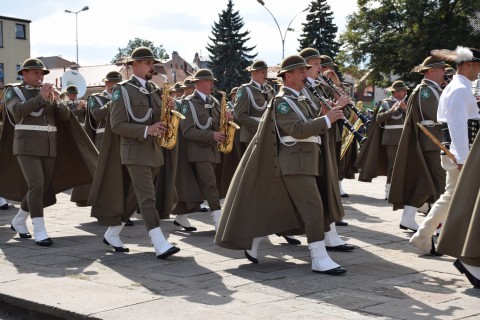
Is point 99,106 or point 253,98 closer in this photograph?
point 253,98

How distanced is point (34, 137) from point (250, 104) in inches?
113

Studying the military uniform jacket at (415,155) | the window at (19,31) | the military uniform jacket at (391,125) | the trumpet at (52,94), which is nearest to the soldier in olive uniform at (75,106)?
the trumpet at (52,94)

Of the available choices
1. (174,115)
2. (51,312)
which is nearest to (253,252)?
(174,115)

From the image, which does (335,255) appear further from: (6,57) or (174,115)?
(6,57)

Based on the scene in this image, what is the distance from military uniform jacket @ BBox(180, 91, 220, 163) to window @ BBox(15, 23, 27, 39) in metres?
66.0

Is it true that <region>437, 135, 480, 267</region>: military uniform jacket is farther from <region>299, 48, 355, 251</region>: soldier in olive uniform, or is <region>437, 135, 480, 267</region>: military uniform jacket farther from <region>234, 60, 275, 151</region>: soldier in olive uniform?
<region>234, 60, 275, 151</region>: soldier in olive uniform

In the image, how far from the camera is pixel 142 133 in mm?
8312

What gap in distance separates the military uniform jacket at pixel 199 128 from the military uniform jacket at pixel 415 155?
Result: 2.28 meters

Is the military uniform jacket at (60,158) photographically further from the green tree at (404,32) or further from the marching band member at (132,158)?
the green tree at (404,32)

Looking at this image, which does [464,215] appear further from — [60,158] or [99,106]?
[99,106]

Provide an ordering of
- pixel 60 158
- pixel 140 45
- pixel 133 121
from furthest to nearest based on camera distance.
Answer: pixel 140 45 < pixel 60 158 < pixel 133 121

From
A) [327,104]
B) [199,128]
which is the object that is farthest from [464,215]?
[199,128]

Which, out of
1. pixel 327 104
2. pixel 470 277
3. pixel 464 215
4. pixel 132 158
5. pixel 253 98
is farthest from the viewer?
pixel 253 98

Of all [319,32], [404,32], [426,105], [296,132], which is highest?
[319,32]
